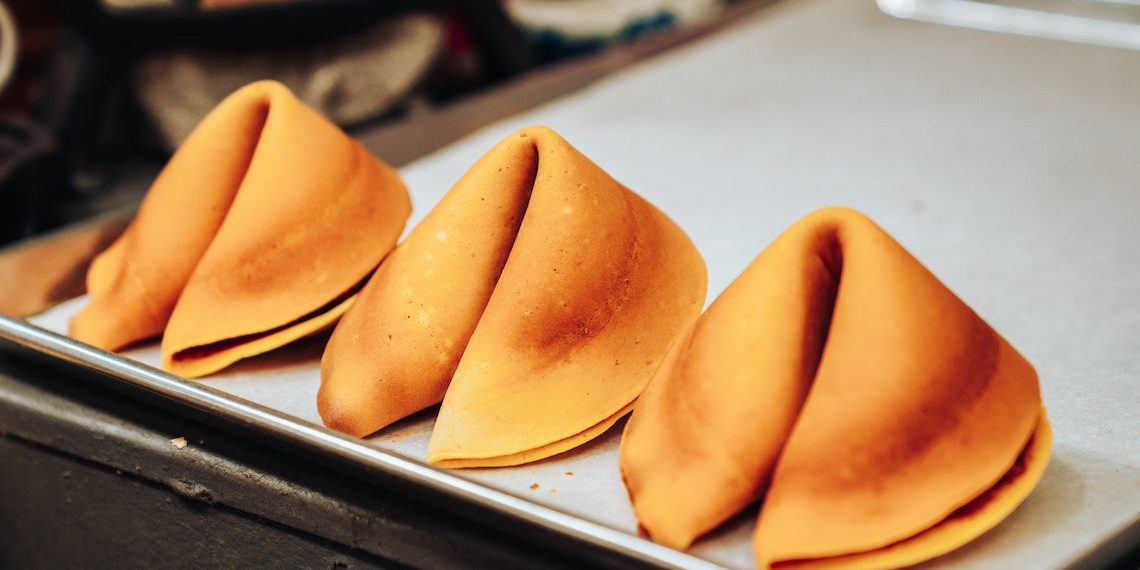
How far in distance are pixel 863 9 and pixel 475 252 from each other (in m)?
1.51

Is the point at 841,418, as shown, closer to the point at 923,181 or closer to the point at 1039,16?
the point at 923,181

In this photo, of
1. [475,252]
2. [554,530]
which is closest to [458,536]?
[554,530]

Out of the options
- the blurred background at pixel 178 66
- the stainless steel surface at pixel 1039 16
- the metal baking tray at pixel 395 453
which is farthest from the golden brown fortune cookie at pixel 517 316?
the stainless steel surface at pixel 1039 16

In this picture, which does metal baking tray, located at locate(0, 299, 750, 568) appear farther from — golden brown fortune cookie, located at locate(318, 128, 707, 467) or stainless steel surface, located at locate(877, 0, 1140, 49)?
stainless steel surface, located at locate(877, 0, 1140, 49)

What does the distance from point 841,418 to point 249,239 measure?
46cm

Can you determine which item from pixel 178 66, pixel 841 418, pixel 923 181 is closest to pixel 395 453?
pixel 841 418

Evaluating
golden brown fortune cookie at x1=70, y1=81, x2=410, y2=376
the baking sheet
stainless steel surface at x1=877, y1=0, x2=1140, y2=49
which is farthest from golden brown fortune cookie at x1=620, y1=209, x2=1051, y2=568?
stainless steel surface at x1=877, y1=0, x2=1140, y2=49

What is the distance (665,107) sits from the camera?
156 cm

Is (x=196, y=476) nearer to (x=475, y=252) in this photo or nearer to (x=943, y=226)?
(x=475, y=252)

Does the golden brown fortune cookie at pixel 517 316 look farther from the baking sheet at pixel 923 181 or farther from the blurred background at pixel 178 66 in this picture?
the blurred background at pixel 178 66

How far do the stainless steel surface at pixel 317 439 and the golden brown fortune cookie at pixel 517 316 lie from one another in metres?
0.05

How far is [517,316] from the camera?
69 cm

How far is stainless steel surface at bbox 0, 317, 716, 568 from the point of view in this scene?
55 cm

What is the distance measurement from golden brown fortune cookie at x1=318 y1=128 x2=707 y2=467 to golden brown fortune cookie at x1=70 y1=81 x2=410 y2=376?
3.2 inches
